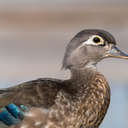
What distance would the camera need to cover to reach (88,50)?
16.1ft

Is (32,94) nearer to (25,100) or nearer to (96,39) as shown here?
(25,100)

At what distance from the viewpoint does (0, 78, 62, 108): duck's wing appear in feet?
14.6

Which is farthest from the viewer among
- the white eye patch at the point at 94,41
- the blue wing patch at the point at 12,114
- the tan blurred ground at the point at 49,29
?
the tan blurred ground at the point at 49,29

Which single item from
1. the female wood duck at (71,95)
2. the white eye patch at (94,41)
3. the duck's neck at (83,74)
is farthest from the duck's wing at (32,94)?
the white eye patch at (94,41)

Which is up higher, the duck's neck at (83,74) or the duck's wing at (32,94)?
the duck's neck at (83,74)

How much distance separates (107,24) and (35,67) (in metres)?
1.57

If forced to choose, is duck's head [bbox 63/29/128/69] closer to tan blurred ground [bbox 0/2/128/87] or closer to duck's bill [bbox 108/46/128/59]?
duck's bill [bbox 108/46/128/59]

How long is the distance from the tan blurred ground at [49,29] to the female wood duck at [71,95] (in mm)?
3237

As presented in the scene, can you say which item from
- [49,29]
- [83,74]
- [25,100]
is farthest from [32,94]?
[49,29]

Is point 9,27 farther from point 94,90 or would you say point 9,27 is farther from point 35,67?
point 94,90

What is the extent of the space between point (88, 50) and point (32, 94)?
64 cm

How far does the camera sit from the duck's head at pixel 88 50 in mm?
4828

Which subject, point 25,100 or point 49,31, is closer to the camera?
point 25,100

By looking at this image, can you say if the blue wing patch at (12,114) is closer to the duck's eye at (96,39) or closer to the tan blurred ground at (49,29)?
the duck's eye at (96,39)
